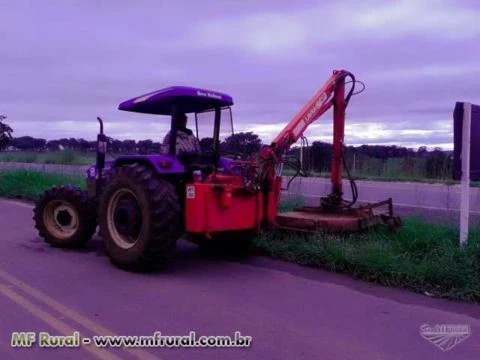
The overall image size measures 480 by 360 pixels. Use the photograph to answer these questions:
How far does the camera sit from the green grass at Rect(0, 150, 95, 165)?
126ft

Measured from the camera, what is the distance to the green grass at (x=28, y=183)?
51.5ft

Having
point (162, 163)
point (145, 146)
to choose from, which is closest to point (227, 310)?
point (162, 163)

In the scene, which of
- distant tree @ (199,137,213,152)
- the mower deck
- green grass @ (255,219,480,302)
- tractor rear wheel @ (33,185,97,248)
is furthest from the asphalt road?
distant tree @ (199,137,213,152)

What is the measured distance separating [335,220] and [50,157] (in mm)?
37895

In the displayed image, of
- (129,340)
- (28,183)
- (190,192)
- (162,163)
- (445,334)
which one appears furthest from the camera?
(28,183)

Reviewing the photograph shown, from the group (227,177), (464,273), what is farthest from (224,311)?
(464,273)

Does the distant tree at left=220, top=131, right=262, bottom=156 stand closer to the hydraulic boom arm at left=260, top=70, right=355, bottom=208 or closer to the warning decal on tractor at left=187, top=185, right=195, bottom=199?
the hydraulic boom arm at left=260, top=70, right=355, bottom=208

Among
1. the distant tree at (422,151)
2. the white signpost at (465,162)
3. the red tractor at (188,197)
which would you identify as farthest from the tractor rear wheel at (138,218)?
the distant tree at (422,151)

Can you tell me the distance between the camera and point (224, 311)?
5.77 m

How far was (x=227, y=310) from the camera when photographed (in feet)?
19.0

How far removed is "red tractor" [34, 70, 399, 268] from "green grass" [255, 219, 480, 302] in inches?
10.4

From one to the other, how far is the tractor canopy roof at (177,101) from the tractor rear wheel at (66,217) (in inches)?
61.6

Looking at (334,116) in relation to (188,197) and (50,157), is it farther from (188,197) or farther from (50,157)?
(50,157)

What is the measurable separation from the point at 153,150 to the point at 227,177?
1.51 m
